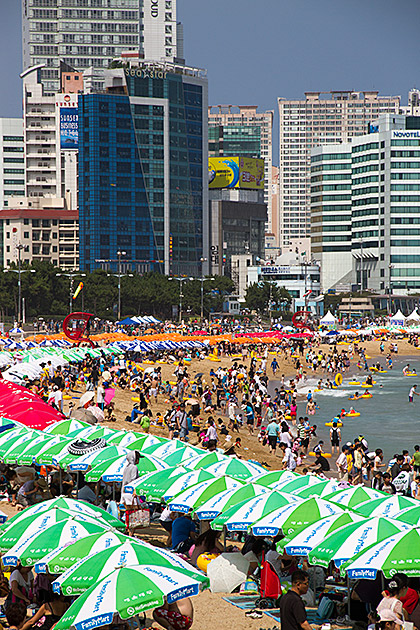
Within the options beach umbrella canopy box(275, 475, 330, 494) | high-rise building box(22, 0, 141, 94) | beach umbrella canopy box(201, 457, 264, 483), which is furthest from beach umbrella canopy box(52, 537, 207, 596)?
high-rise building box(22, 0, 141, 94)

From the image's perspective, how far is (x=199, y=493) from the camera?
588 inches

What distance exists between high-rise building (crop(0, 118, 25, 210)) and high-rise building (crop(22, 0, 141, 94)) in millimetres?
25773

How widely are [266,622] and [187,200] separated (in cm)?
14287

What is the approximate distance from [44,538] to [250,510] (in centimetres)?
346

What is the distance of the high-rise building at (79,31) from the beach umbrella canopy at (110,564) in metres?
181

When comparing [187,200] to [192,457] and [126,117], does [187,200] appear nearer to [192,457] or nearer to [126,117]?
[126,117]

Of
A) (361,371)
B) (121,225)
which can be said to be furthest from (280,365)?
(121,225)

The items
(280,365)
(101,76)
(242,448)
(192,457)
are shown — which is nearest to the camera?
(192,457)

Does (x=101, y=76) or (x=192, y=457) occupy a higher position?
(x=101, y=76)

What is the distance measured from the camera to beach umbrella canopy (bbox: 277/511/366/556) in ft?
40.7

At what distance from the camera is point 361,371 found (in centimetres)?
6944

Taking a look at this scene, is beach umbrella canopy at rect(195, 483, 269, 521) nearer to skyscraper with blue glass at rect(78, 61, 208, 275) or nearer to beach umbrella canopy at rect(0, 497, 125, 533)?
beach umbrella canopy at rect(0, 497, 125, 533)

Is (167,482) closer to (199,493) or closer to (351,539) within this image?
(199,493)

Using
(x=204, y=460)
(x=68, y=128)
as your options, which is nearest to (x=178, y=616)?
(x=204, y=460)
